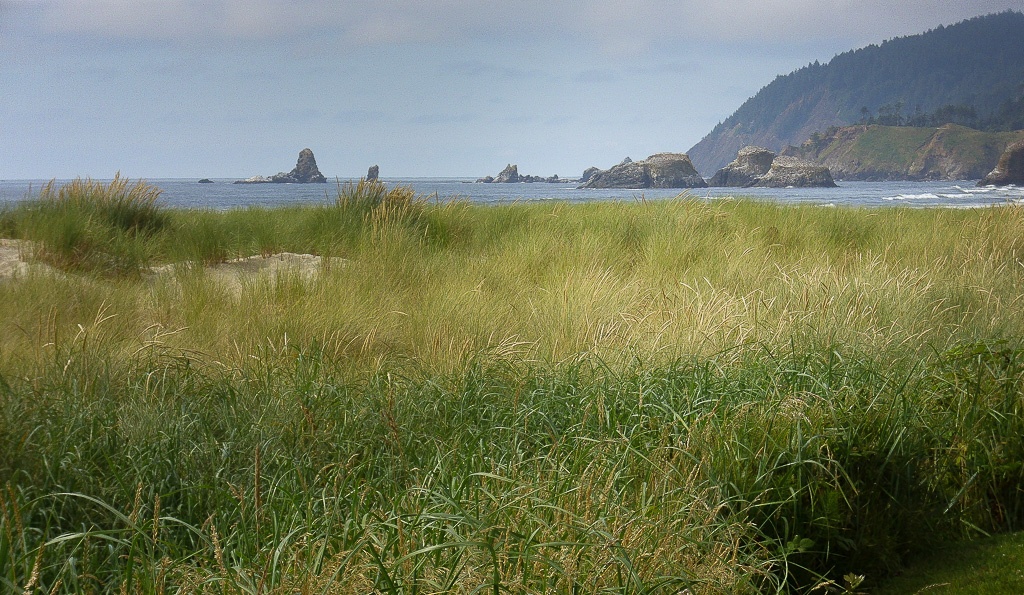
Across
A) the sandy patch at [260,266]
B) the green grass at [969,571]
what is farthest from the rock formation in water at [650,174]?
the green grass at [969,571]

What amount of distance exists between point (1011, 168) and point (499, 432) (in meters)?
42.6

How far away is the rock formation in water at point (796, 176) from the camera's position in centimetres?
5103

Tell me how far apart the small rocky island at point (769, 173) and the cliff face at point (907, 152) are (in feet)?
30.2

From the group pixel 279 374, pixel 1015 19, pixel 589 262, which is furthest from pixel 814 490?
pixel 1015 19

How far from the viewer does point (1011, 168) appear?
35.8 meters

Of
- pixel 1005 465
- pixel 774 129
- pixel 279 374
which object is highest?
pixel 774 129

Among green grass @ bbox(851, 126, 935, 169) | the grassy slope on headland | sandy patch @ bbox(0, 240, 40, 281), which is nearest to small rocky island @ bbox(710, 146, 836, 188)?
green grass @ bbox(851, 126, 935, 169)

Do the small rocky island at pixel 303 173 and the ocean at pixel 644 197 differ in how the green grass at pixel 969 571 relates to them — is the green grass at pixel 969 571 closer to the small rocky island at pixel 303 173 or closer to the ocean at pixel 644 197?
the ocean at pixel 644 197

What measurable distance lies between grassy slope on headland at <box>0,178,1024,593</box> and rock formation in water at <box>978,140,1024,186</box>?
36.9 m

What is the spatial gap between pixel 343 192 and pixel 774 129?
111242 mm

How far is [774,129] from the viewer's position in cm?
10831

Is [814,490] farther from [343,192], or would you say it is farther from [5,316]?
[343,192]

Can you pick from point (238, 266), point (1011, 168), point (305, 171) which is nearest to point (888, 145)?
point (1011, 168)

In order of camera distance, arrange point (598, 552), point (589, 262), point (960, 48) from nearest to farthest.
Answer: point (598, 552) < point (589, 262) < point (960, 48)
